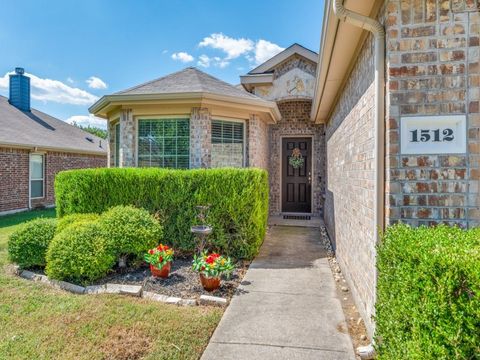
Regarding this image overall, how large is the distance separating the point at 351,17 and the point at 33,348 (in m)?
4.18

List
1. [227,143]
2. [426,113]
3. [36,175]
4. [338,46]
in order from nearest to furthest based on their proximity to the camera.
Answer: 1. [426,113]
2. [338,46]
3. [227,143]
4. [36,175]

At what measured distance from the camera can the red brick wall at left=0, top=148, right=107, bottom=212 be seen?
36.2 ft

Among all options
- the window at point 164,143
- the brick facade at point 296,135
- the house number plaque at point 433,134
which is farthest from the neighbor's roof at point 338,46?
the brick facade at point 296,135

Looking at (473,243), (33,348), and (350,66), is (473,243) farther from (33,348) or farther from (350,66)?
(33,348)

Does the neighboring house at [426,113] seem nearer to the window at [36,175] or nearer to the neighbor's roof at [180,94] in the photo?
the neighbor's roof at [180,94]

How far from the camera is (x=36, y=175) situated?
12.6 meters

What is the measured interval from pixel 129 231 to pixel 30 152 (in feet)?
32.7

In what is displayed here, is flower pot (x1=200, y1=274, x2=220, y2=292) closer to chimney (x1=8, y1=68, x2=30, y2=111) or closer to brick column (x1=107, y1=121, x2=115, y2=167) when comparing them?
brick column (x1=107, y1=121, x2=115, y2=167)

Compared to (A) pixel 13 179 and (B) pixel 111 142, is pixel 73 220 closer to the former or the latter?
(B) pixel 111 142

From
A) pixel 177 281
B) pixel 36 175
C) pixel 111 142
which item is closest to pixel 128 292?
pixel 177 281

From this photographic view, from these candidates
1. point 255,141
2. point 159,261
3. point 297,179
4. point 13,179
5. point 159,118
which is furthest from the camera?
point 13,179

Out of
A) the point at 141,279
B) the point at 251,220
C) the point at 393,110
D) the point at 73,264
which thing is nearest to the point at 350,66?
the point at 393,110

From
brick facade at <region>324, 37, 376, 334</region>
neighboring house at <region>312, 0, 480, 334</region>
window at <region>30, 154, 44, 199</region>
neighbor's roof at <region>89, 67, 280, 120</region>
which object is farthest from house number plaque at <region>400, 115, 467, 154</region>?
window at <region>30, 154, 44, 199</region>

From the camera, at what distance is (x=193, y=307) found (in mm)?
3748
